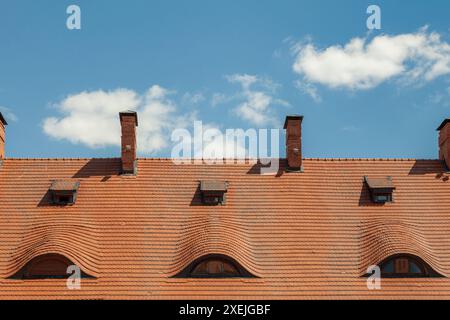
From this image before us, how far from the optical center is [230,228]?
2294cm

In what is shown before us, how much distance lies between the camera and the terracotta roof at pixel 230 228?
69.0 ft

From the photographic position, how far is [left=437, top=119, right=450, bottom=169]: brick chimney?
26938mm

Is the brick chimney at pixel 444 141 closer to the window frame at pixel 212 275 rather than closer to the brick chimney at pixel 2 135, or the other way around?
the window frame at pixel 212 275

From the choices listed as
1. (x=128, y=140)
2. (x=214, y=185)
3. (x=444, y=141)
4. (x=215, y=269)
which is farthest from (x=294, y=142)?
(x=215, y=269)

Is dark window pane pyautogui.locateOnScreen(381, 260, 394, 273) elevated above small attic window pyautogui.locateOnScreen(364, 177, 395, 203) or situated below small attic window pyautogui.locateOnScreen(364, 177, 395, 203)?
below

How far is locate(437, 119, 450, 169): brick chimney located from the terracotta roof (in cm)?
52

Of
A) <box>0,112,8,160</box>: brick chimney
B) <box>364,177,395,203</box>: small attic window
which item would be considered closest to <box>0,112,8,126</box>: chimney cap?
<box>0,112,8,160</box>: brick chimney

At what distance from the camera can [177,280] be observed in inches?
835

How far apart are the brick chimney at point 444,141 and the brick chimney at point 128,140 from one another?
12.5 metres

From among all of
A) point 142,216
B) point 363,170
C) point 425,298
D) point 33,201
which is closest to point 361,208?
point 363,170

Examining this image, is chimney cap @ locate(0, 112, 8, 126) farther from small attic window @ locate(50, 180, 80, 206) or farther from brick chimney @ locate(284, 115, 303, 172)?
brick chimney @ locate(284, 115, 303, 172)

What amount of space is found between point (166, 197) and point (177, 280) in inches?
173

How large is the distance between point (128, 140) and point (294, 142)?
6558mm
